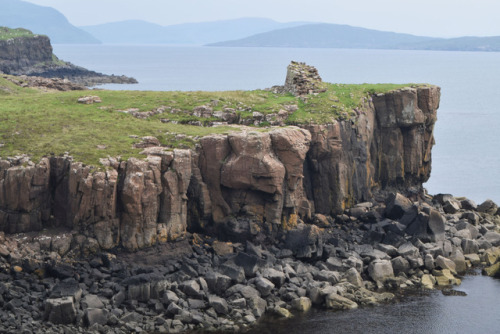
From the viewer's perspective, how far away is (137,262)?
1972 inches

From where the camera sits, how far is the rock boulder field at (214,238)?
150ft

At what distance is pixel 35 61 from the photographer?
179 m

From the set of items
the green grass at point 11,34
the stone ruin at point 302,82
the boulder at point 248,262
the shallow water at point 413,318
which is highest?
the green grass at point 11,34

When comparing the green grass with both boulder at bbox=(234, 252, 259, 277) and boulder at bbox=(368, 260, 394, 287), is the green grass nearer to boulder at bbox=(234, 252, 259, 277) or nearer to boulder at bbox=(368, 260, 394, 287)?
boulder at bbox=(234, 252, 259, 277)

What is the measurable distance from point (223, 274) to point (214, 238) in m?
6.13

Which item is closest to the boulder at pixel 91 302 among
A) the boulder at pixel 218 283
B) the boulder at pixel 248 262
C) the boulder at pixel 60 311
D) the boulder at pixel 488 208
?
the boulder at pixel 60 311

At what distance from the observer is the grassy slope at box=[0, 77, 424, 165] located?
2083 inches

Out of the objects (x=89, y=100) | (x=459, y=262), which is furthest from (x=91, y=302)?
(x=459, y=262)

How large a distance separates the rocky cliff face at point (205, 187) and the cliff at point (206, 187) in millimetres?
71

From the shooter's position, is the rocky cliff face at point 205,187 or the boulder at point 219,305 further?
→ the rocky cliff face at point 205,187

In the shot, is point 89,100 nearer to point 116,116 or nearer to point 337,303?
point 116,116

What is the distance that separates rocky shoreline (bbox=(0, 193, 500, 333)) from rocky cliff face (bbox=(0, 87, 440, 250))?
1222 mm

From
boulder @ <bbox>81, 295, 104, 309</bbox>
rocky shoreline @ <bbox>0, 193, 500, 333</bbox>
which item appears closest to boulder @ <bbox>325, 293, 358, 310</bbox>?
rocky shoreline @ <bbox>0, 193, 500, 333</bbox>

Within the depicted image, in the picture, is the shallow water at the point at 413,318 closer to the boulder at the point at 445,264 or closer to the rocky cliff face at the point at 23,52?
the boulder at the point at 445,264
